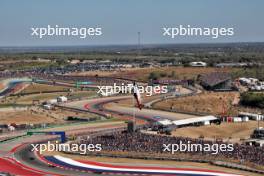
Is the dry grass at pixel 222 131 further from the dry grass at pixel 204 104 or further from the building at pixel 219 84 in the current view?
the building at pixel 219 84

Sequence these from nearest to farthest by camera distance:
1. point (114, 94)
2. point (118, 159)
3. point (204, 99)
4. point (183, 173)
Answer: point (183, 173) < point (118, 159) < point (204, 99) < point (114, 94)

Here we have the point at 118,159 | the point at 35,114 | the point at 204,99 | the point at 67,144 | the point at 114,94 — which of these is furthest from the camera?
the point at 114,94

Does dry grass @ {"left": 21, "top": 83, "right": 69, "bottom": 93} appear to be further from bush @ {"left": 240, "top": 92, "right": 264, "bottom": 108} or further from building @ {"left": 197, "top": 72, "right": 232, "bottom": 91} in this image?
bush @ {"left": 240, "top": 92, "right": 264, "bottom": 108}

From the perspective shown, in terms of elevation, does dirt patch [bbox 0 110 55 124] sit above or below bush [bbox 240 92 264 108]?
below

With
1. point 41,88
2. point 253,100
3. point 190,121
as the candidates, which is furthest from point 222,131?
point 41,88

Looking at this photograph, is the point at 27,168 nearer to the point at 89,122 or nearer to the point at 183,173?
the point at 183,173

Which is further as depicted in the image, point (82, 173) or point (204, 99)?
point (204, 99)

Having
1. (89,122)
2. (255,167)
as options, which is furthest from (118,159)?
(89,122)

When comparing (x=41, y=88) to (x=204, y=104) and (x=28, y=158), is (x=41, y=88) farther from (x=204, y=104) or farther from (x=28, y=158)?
(x=28, y=158)

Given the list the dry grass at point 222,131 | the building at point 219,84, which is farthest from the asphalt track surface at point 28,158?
the building at point 219,84

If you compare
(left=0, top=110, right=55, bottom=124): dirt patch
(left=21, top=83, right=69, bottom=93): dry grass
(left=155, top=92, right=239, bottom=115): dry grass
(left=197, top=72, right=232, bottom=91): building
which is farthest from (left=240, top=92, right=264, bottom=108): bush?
(left=21, top=83, right=69, bottom=93): dry grass

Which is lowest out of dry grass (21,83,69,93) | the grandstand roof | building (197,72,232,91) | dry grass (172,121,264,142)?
dry grass (172,121,264,142)
